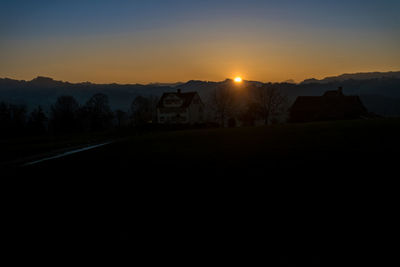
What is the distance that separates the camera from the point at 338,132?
64.9ft

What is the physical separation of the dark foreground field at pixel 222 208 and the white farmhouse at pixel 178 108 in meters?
63.4

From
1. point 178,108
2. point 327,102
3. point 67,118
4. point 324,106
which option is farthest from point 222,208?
point 67,118

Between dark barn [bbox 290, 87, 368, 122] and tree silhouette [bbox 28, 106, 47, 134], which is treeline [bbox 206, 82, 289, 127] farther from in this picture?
tree silhouette [bbox 28, 106, 47, 134]

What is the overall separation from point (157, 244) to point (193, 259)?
2.67 feet

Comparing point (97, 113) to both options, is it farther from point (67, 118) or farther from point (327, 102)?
point (327, 102)

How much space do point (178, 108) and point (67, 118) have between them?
33064 mm

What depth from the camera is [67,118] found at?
267ft

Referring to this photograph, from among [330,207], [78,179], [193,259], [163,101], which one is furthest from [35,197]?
[163,101]

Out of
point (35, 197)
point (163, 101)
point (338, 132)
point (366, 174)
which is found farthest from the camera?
point (163, 101)

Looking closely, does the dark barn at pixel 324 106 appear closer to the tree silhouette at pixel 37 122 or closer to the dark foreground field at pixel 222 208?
the dark foreground field at pixel 222 208

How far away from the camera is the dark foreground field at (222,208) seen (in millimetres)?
4738

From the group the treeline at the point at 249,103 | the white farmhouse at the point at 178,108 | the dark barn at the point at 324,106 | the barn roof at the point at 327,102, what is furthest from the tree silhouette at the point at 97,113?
the barn roof at the point at 327,102

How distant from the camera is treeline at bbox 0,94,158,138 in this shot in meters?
75.7

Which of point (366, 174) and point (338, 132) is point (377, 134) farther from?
point (366, 174)
